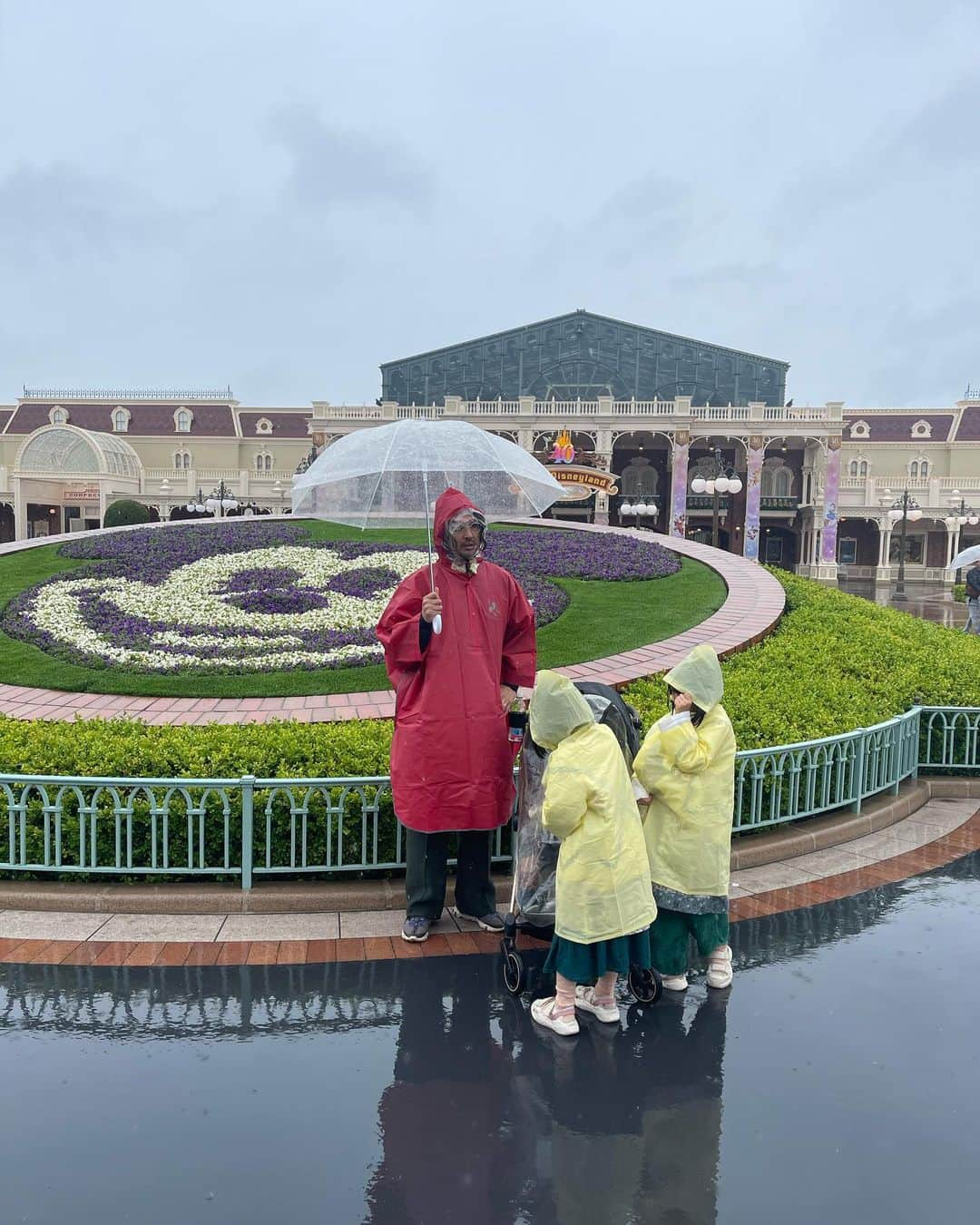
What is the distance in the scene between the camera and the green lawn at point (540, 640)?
8336 mm

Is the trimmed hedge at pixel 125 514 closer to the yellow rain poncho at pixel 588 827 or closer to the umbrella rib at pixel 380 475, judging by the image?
the umbrella rib at pixel 380 475

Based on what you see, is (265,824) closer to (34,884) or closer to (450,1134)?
(34,884)

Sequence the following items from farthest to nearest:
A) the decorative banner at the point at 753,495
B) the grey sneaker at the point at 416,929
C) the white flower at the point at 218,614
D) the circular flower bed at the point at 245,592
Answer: the decorative banner at the point at 753,495
the circular flower bed at the point at 245,592
the white flower at the point at 218,614
the grey sneaker at the point at 416,929

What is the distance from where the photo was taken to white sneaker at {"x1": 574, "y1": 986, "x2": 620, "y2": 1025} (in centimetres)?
388

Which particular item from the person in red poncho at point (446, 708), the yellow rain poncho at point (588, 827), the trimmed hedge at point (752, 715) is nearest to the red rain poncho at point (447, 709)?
the person in red poncho at point (446, 708)

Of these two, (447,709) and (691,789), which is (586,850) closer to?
(691,789)

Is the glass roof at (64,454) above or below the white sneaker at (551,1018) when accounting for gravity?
above

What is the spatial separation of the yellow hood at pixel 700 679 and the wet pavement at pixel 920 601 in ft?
54.0

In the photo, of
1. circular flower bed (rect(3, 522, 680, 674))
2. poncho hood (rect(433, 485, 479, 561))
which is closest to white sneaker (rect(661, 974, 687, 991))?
poncho hood (rect(433, 485, 479, 561))

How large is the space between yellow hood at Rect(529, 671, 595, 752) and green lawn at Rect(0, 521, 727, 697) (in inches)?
180

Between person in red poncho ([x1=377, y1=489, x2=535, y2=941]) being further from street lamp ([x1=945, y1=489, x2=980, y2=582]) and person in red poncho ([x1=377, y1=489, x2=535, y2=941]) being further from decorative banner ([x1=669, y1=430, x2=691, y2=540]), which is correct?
decorative banner ([x1=669, y1=430, x2=691, y2=540])

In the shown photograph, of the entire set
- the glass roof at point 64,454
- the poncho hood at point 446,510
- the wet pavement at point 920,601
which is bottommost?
the wet pavement at point 920,601

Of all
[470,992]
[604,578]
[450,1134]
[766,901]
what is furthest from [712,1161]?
[604,578]

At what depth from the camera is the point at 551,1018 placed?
382 centimetres
